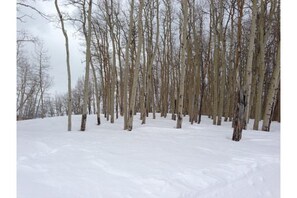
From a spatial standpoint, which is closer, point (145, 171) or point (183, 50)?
point (145, 171)

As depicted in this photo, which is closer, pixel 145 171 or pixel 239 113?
pixel 145 171

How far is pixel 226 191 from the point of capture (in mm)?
3703

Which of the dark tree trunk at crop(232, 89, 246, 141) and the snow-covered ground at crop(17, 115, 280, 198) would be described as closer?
the snow-covered ground at crop(17, 115, 280, 198)

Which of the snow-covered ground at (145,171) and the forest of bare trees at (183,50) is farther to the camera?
the forest of bare trees at (183,50)

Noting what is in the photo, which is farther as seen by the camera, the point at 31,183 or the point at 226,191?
the point at 226,191

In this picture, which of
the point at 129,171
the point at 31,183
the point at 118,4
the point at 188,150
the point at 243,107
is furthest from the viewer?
the point at 118,4

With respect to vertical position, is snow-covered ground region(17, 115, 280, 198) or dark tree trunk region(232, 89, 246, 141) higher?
dark tree trunk region(232, 89, 246, 141)

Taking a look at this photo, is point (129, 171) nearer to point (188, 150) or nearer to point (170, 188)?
point (170, 188)

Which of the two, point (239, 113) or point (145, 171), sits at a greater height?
point (239, 113)

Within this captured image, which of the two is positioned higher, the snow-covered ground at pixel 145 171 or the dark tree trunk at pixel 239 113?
the dark tree trunk at pixel 239 113

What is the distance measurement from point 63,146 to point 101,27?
39.0ft

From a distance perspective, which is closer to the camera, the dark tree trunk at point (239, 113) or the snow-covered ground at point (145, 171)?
the snow-covered ground at point (145, 171)
